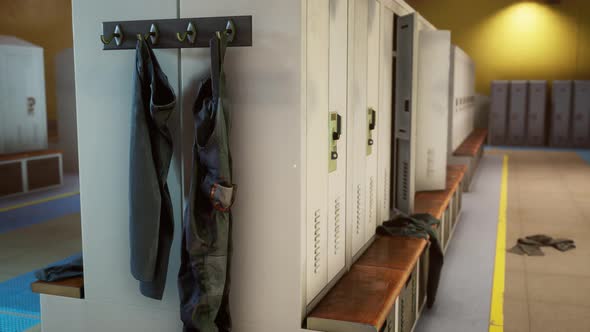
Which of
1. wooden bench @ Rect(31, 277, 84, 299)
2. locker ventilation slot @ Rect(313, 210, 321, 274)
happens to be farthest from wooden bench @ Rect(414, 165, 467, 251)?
wooden bench @ Rect(31, 277, 84, 299)

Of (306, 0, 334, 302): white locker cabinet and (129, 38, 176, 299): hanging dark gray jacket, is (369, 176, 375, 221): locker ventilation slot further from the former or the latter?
(129, 38, 176, 299): hanging dark gray jacket

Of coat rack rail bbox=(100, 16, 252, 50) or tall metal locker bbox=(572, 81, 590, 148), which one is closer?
coat rack rail bbox=(100, 16, 252, 50)

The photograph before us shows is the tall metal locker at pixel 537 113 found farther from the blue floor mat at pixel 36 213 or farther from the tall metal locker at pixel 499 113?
the blue floor mat at pixel 36 213

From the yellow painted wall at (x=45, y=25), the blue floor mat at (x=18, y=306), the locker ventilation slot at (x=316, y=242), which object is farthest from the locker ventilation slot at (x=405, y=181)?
the yellow painted wall at (x=45, y=25)

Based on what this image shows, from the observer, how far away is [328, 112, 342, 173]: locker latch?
3.10 m

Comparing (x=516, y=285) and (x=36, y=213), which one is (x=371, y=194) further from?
(x=36, y=213)

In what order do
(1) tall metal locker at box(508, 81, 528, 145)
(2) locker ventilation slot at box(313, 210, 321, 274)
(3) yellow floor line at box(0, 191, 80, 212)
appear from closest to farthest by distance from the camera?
1. (2) locker ventilation slot at box(313, 210, 321, 274)
2. (3) yellow floor line at box(0, 191, 80, 212)
3. (1) tall metal locker at box(508, 81, 528, 145)

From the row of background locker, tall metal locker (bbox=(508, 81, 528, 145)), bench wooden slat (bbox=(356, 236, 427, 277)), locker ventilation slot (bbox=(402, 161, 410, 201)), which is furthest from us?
tall metal locker (bbox=(508, 81, 528, 145))

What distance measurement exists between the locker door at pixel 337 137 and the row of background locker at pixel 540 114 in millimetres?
16042

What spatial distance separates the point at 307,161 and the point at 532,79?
17862 millimetres

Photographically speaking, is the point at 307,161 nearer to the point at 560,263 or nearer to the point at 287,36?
the point at 287,36

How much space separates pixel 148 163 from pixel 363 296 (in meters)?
1.29

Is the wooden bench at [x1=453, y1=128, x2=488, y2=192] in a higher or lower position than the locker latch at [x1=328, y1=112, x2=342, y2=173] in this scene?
lower

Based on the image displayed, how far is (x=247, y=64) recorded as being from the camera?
8.75 ft
